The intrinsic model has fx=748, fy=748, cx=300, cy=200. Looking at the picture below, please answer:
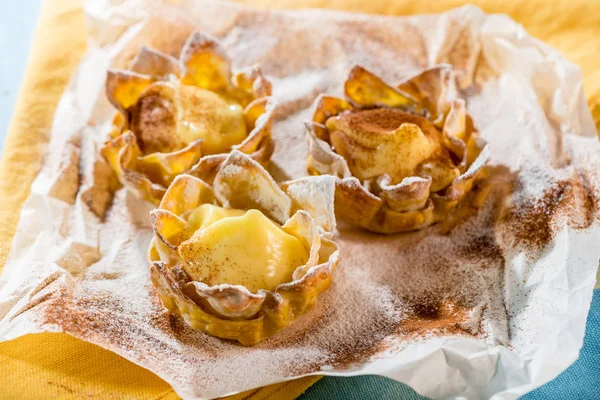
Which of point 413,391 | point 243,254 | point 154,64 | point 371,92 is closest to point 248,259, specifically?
point 243,254

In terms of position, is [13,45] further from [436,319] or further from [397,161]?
[436,319]

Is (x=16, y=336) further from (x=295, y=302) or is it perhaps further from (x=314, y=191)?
(x=314, y=191)

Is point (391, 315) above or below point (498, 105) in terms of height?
below

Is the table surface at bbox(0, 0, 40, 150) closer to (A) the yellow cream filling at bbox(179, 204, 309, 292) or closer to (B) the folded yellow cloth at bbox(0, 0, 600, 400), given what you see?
(B) the folded yellow cloth at bbox(0, 0, 600, 400)

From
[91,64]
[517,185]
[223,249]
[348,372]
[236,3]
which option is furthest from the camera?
Answer: [236,3]

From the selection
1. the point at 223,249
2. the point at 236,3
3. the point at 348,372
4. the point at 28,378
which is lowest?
the point at 28,378

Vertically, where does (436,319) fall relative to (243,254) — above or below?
below

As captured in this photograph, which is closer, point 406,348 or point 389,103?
point 406,348

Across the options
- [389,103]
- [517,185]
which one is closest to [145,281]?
[389,103]
